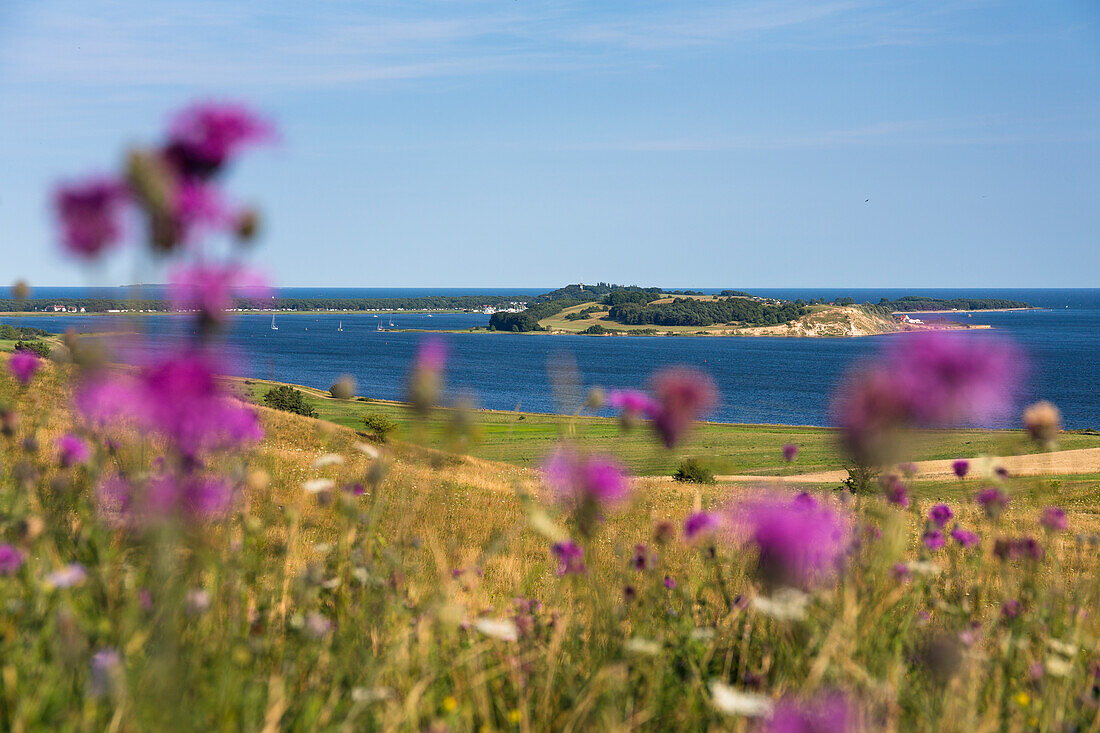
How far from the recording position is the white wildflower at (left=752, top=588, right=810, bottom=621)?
6.86 ft

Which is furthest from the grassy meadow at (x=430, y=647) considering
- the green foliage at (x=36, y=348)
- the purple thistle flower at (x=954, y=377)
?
the green foliage at (x=36, y=348)

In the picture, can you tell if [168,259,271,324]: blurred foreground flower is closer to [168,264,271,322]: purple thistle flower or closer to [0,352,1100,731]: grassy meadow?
[168,264,271,322]: purple thistle flower

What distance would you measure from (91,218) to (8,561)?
1074 millimetres

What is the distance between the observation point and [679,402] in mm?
2363

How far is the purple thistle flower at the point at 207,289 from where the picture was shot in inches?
66.6

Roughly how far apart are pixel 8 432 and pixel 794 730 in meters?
2.52

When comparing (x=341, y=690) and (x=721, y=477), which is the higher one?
(x=341, y=690)

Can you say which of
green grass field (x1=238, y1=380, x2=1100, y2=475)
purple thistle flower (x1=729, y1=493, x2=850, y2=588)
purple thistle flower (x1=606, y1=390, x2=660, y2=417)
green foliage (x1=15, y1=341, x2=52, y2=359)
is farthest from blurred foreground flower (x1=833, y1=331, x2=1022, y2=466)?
green grass field (x1=238, y1=380, x2=1100, y2=475)

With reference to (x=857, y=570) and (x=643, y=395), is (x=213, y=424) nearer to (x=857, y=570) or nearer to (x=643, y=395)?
(x=643, y=395)

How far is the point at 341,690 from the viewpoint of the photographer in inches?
103

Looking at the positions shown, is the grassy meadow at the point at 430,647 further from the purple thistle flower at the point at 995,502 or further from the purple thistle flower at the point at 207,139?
the purple thistle flower at the point at 207,139

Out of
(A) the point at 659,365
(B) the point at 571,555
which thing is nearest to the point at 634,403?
(B) the point at 571,555

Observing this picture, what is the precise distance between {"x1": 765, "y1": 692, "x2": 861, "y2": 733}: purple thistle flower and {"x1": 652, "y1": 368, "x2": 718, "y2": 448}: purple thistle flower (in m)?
0.81

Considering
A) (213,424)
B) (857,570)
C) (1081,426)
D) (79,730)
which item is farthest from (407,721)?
(1081,426)
